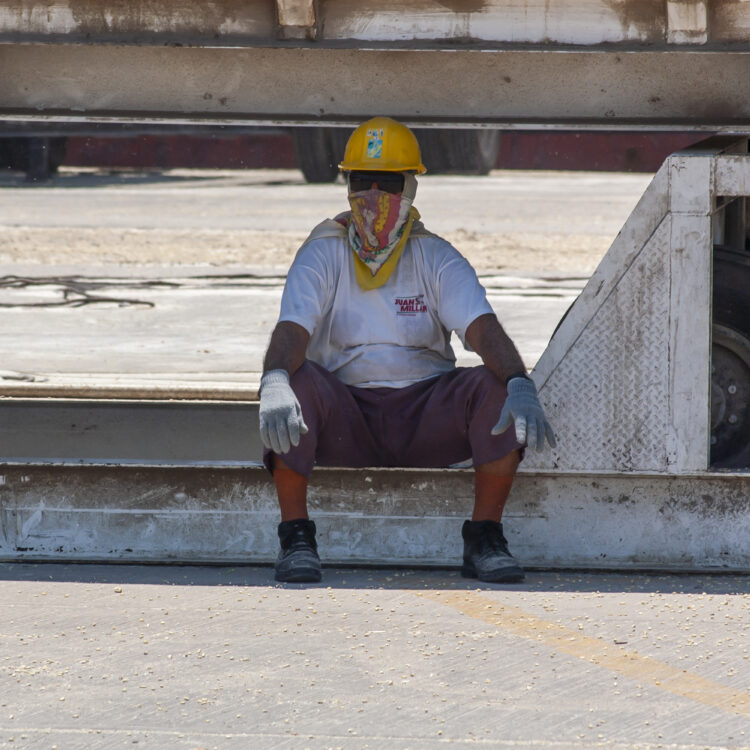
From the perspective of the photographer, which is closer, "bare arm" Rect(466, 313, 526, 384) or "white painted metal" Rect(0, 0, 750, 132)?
"bare arm" Rect(466, 313, 526, 384)

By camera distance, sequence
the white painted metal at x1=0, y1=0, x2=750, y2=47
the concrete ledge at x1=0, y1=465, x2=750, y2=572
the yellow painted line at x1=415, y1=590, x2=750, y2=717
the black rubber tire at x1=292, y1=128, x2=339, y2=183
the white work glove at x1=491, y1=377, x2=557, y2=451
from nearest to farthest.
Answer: the yellow painted line at x1=415, y1=590, x2=750, y2=717 < the white work glove at x1=491, y1=377, x2=557, y2=451 < the concrete ledge at x1=0, y1=465, x2=750, y2=572 < the white painted metal at x1=0, y1=0, x2=750, y2=47 < the black rubber tire at x1=292, y1=128, x2=339, y2=183

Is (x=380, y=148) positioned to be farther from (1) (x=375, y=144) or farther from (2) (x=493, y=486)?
(2) (x=493, y=486)

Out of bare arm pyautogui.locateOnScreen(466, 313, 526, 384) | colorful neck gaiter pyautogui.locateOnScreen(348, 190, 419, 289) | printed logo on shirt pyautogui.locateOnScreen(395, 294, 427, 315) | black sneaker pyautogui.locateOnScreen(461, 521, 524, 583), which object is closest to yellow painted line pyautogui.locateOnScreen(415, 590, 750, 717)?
black sneaker pyautogui.locateOnScreen(461, 521, 524, 583)

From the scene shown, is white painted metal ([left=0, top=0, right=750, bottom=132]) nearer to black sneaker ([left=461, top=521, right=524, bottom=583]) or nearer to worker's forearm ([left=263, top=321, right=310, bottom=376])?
worker's forearm ([left=263, top=321, right=310, bottom=376])

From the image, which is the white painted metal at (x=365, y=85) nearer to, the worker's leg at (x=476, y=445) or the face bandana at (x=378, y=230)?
the face bandana at (x=378, y=230)

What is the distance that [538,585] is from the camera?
4.73m

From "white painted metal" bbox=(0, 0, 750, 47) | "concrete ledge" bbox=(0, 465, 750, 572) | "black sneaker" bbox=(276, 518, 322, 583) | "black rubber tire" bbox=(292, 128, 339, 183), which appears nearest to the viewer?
"black sneaker" bbox=(276, 518, 322, 583)

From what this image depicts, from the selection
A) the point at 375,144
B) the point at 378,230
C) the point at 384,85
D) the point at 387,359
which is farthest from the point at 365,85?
the point at 387,359

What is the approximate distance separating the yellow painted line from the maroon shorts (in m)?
0.50

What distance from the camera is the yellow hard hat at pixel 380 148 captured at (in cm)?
497

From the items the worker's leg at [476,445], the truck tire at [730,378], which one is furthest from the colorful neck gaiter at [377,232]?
the truck tire at [730,378]

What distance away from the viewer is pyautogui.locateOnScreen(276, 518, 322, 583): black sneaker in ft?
15.4

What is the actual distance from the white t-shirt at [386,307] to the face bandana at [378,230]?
0.10 ft

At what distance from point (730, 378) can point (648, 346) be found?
0.95m
